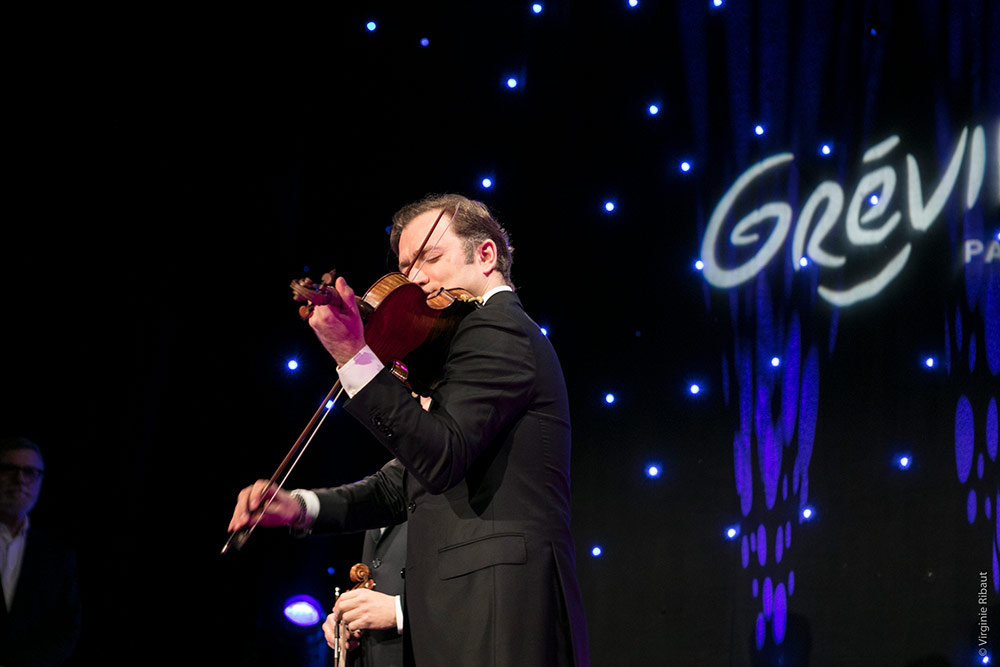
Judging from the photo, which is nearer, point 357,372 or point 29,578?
point 357,372

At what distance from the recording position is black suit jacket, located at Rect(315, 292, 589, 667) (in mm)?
1509

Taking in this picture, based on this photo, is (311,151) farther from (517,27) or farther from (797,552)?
(797,552)

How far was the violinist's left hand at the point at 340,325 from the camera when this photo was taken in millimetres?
1507

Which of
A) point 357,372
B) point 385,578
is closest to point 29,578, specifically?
point 385,578

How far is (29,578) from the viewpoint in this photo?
3291 mm

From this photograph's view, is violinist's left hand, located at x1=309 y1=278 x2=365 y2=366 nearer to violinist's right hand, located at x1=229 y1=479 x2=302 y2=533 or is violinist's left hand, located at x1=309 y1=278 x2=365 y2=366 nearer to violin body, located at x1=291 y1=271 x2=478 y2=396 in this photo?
violin body, located at x1=291 y1=271 x2=478 y2=396

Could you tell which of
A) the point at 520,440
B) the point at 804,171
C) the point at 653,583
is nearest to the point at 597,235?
the point at 804,171

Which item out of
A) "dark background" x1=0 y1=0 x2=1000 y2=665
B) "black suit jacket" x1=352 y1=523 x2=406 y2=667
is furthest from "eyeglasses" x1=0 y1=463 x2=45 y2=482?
"black suit jacket" x1=352 y1=523 x2=406 y2=667

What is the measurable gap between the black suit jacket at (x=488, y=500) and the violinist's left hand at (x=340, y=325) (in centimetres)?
7

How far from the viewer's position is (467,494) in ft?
5.29

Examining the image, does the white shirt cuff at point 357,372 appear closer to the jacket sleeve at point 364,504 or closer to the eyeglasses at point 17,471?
the jacket sleeve at point 364,504

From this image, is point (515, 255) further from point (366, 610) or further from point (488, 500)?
point (488, 500)

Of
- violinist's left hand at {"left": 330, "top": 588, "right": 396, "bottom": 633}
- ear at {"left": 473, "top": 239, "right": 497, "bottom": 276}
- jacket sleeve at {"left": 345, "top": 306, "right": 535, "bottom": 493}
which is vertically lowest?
violinist's left hand at {"left": 330, "top": 588, "right": 396, "bottom": 633}

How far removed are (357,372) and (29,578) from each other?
2427mm
